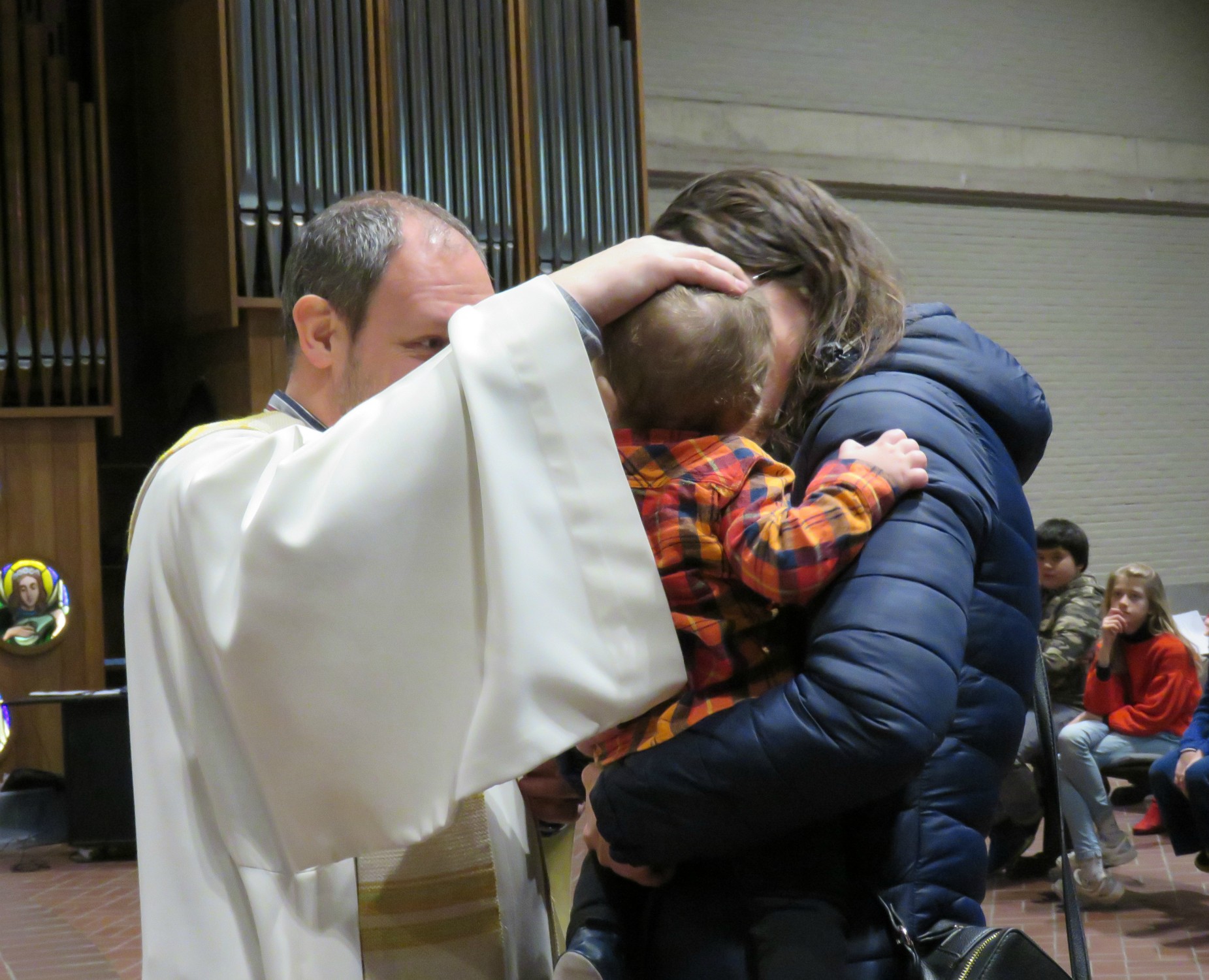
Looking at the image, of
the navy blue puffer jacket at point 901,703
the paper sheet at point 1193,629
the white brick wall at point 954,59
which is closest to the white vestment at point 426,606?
the navy blue puffer jacket at point 901,703

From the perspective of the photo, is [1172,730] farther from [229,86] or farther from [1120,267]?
[1120,267]

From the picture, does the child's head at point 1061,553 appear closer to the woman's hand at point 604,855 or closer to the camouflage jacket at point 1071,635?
the camouflage jacket at point 1071,635

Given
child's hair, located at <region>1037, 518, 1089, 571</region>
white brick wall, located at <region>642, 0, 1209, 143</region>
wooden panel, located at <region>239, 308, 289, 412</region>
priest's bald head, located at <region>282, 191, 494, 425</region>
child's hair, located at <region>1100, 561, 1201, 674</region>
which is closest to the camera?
priest's bald head, located at <region>282, 191, 494, 425</region>

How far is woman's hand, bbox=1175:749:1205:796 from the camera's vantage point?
498 centimetres

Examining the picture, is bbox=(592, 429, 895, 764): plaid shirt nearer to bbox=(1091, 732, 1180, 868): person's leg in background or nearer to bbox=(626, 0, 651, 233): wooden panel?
bbox=(1091, 732, 1180, 868): person's leg in background

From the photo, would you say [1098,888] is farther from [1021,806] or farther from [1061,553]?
[1061,553]

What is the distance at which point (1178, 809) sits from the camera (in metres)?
5.09

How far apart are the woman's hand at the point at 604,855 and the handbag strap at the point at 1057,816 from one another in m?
0.44

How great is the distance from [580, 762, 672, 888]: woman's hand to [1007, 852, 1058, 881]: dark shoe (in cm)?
Answer: 470

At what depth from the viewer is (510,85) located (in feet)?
23.6

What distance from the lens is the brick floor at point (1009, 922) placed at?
184 inches

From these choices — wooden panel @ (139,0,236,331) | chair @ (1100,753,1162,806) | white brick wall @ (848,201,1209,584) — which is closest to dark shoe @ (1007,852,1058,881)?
chair @ (1100,753,1162,806)

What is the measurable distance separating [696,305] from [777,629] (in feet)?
1.14

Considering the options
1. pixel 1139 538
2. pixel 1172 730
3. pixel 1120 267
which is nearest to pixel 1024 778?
pixel 1172 730
